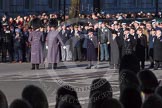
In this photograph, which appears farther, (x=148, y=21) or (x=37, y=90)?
(x=148, y=21)

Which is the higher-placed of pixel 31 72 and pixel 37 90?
pixel 37 90

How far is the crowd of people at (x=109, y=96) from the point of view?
14.5 ft

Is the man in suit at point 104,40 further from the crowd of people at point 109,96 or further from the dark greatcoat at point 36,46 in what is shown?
the crowd of people at point 109,96

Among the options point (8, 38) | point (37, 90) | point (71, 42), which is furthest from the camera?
point (71, 42)

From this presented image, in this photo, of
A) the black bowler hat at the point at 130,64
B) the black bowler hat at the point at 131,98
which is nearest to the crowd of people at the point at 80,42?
the black bowler hat at the point at 130,64

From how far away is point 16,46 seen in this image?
22703mm

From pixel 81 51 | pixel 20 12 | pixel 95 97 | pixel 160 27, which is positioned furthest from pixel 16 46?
pixel 95 97

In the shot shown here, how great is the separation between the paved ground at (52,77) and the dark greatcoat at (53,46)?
0.43m

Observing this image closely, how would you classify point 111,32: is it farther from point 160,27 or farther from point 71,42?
point 71,42

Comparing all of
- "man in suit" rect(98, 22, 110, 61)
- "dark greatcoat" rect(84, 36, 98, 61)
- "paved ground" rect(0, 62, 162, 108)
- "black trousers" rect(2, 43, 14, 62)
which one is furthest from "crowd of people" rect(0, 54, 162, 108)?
"black trousers" rect(2, 43, 14, 62)

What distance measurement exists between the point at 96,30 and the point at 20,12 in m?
14.5

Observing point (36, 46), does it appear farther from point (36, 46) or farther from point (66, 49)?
point (66, 49)

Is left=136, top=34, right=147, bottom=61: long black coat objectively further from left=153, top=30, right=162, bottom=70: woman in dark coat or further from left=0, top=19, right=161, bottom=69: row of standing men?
left=153, top=30, right=162, bottom=70: woman in dark coat

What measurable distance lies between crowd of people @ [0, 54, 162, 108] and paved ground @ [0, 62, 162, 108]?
6.09m
